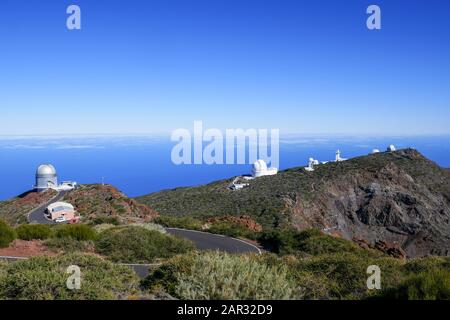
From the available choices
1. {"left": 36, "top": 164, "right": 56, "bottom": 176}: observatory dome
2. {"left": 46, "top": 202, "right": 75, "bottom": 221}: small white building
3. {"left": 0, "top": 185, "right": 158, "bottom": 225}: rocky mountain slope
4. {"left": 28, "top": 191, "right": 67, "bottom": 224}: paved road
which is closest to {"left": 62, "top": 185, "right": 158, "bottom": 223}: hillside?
{"left": 0, "top": 185, "right": 158, "bottom": 225}: rocky mountain slope

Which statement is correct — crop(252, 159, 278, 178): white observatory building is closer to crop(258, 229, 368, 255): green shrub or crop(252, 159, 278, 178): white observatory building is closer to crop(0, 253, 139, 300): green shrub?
crop(258, 229, 368, 255): green shrub

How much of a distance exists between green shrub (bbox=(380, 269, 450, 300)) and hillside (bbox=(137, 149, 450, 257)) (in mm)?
22245

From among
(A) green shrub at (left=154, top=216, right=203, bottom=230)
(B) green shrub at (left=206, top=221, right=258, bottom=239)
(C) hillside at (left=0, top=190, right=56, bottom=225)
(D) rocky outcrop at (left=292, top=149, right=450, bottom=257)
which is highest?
(B) green shrub at (left=206, top=221, right=258, bottom=239)

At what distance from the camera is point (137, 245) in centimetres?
1519

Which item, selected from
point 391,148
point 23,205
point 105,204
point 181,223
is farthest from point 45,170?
point 391,148

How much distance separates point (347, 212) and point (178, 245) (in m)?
27.1

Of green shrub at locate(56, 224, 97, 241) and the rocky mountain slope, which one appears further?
the rocky mountain slope

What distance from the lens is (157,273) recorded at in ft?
30.1

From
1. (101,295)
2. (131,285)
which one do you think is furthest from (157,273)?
(101,295)

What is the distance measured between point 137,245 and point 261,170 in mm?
38204

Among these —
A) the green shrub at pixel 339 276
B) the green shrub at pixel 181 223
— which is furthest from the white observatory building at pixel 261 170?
the green shrub at pixel 339 276

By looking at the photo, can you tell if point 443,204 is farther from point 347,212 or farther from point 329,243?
point 329,243

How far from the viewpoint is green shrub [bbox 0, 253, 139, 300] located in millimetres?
7344
